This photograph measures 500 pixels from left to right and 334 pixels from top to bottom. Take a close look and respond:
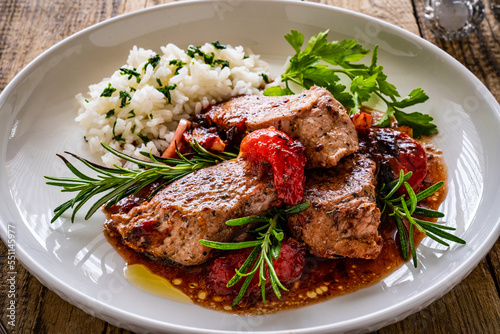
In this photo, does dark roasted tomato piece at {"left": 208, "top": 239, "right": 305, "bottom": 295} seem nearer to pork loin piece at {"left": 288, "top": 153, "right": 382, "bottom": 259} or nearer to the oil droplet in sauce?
pork loin piece at {"left": 288, "top": 153, "right": 382, "bottom": 259}

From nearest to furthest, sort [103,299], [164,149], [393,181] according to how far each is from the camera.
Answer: [103,299] → [393,181] → [164,149]

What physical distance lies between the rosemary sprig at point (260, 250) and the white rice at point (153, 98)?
4.70 feet

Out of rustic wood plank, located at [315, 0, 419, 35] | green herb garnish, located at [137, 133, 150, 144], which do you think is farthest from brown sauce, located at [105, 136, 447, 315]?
rustic wood plank, located at [315, 0, 419, 35]

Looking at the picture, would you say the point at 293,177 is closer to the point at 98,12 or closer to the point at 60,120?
the point at 60,120

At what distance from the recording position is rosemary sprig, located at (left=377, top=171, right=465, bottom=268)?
10.4 ft

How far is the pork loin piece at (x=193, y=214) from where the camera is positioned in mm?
3207

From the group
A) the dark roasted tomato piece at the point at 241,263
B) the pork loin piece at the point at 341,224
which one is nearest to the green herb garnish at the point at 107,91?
the dark roasted tomato piece at the point at 241,263

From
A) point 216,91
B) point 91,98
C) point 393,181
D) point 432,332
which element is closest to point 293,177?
point 393,181

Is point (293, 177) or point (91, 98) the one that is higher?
point (293, 177)

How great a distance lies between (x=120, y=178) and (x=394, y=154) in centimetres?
202

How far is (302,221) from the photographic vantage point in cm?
325

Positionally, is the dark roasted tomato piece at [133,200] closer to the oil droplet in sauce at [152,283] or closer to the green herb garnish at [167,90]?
A: the oil droplet in sauce at [152,283]

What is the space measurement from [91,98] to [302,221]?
243cm

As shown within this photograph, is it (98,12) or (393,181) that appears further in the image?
(98,12)
